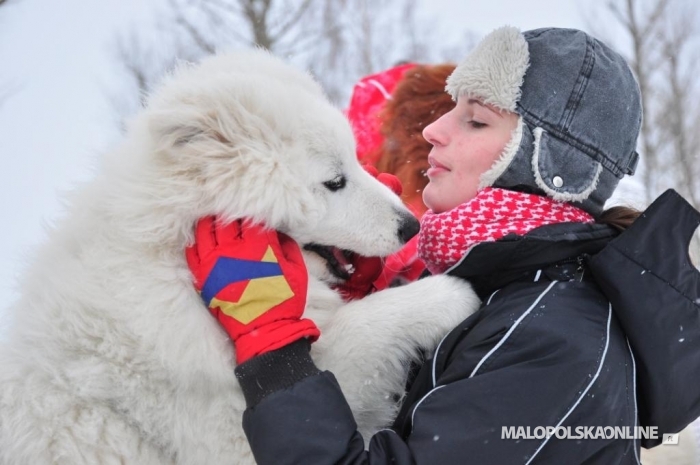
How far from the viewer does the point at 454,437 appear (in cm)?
175

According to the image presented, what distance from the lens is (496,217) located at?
2199mm

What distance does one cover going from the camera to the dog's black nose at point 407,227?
2.56 meters

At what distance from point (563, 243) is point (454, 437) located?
75 centimetres

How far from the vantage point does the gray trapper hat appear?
2188 millimetres

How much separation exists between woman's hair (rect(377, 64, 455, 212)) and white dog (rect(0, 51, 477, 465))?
6.28ft

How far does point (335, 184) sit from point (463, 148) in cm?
53

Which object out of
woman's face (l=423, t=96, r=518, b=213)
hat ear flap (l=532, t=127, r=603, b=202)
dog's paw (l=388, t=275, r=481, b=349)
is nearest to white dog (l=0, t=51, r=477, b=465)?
dog's paw (l=388, t=275, r=481, b=349)

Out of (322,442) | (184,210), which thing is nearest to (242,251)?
(184,210)

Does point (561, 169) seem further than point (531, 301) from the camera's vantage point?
Yes

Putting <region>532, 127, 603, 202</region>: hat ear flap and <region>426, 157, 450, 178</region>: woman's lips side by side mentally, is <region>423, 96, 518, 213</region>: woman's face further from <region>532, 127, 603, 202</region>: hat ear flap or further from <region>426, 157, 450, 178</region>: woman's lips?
<region>532, 127, 603, 202</region>: hat ear flap

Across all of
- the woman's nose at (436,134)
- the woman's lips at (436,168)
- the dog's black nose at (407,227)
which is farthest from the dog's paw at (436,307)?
the woman's nose at (436,134)

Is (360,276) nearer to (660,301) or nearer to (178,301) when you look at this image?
(178,301)

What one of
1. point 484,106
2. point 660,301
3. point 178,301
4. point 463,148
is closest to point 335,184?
point 463,148

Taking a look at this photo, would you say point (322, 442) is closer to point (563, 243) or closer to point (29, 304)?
point (563, 243)
